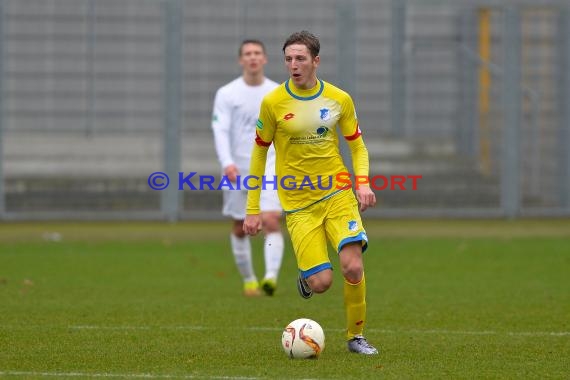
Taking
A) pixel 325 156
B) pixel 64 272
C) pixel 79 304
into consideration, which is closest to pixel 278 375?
pixel 325 156

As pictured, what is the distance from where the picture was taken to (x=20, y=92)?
20.6 metres

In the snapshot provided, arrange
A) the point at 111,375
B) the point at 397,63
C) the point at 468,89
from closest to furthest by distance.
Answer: the point at 111,375
the point at 397,63
the point at 468,89

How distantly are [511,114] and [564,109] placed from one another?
1.03m

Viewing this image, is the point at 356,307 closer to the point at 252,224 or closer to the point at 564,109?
the point at 252,224

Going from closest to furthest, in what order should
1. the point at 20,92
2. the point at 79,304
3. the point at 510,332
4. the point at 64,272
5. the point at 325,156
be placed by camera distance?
the point at 325,156, the point at 510,332, the point at 79,304, the point at 64,272, the point at 20,92

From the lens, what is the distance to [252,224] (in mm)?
8391

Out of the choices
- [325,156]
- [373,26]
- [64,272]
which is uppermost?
[373,26]

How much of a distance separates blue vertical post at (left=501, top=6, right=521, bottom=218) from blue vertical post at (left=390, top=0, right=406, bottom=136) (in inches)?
67.8

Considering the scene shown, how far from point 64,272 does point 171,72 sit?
766 cm

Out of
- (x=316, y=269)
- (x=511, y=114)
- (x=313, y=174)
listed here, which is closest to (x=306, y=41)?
(x=313, y=174)

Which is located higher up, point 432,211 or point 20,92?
point 20,92

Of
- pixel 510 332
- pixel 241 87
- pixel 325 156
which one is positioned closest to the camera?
pixel 325 156

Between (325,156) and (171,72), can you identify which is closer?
(325,156)

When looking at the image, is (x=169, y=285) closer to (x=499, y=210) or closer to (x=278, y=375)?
(x=278, y=375)
